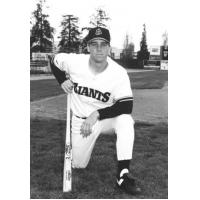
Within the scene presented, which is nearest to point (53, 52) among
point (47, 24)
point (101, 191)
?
point (47, 24)

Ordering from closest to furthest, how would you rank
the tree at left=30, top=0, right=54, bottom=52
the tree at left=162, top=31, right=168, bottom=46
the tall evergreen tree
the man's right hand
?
the man's right hand
the tree at left=162, top=31, right=168, bottom=46
the tree at left=30, top=0, right=54, bottom=52
the tall evergreen tree

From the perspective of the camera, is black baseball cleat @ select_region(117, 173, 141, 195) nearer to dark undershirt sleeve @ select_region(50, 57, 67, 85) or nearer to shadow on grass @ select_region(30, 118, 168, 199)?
shadow on grass @ select_region(30, 118, 168, 199)

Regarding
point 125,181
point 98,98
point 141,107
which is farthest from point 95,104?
point 141,107

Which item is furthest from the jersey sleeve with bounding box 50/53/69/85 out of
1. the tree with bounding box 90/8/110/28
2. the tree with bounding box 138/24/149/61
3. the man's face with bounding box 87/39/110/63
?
the tree with bounding box 138/24/149/61

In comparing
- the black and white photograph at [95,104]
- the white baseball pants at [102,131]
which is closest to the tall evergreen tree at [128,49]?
the black and white photograph at [95,104]

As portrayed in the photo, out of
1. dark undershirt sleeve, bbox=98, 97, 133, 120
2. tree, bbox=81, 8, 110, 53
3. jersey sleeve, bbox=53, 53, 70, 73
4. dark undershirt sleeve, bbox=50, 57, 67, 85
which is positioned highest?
tree, bbox=81, 8, 110, 53

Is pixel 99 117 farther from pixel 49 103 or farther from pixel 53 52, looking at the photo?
pixel 49 103

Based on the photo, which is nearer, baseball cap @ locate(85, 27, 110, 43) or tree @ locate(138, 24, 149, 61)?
baseball cap @ locate(85, 27, 110, 43)
